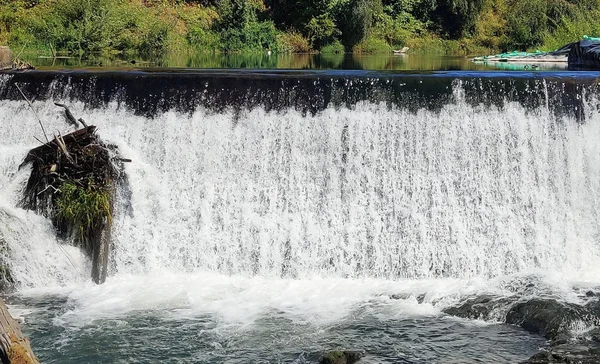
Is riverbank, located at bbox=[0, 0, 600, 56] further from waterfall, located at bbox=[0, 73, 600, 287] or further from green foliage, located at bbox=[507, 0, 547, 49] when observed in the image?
waterfall, located at bbox=[0, 73, 600, 287]

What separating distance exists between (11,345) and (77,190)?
4.06m

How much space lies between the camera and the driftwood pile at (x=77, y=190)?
8.80 meters

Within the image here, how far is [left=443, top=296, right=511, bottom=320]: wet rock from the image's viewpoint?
782cm

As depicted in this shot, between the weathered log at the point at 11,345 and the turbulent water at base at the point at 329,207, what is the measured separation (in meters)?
3.22

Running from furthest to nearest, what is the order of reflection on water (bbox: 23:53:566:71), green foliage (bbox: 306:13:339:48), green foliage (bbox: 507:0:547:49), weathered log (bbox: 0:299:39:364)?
green foliage (bbox: 507:0:547:49)
green foliage (bbox: 306:13:339:48)
reflection on water (bbox: 23:53:566:71)
weathered log (bbox: 0:299:39:364)

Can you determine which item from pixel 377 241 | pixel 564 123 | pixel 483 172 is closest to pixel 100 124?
pixel 377 241

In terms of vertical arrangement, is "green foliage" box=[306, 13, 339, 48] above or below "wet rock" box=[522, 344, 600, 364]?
above

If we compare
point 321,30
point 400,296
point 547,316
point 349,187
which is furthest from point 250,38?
point 547,316

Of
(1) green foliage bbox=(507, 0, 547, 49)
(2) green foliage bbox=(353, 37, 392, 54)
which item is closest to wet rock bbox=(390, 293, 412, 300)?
(2) green foliage bbox=(353, 37, 392, 54)

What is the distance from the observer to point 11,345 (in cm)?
491

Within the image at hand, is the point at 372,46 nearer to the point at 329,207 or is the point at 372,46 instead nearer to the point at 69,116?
the point at 329,207

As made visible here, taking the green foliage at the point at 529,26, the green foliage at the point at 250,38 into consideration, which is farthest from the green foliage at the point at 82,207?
the green foliage at the point at 529,26

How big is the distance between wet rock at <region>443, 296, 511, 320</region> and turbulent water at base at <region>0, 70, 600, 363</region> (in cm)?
29

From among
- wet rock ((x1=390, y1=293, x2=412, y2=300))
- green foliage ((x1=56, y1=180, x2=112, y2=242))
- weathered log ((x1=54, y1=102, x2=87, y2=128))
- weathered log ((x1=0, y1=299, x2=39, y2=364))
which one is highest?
weathered log ((x1=54, y1=102, x2=87, y2=128))
